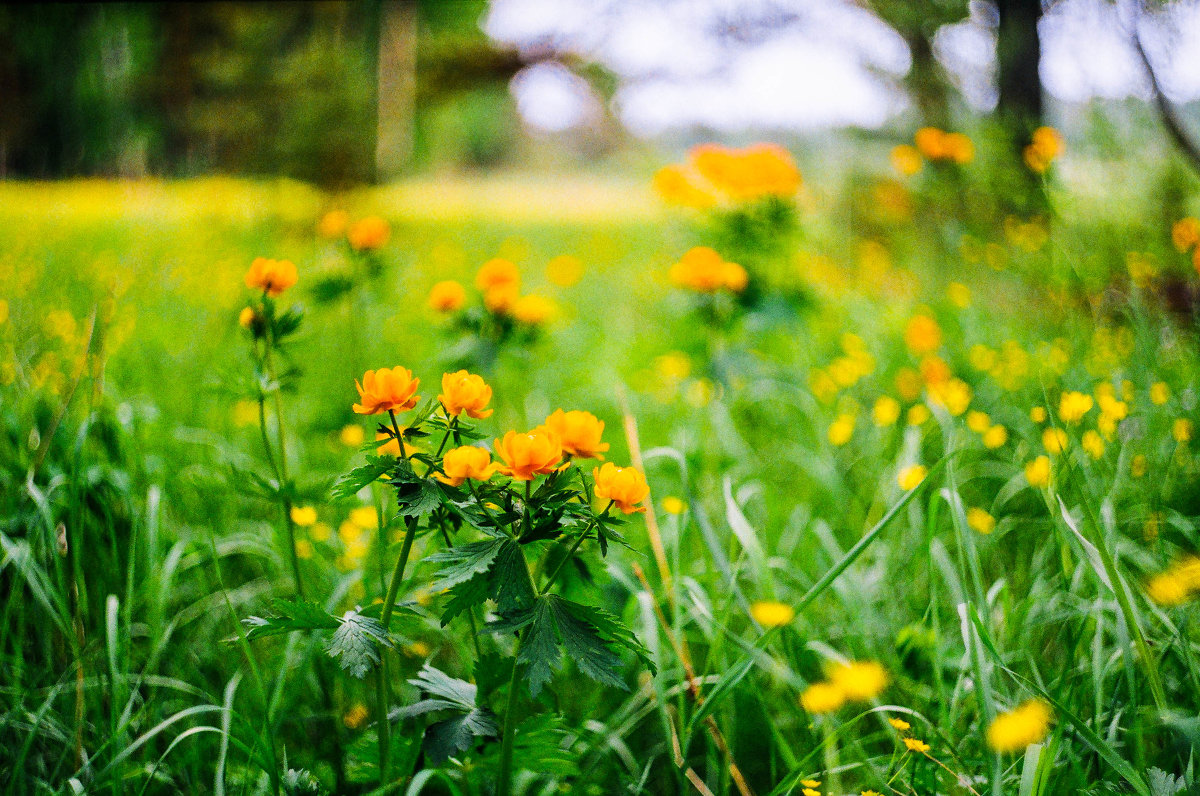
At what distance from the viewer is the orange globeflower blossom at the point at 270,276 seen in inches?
40.1

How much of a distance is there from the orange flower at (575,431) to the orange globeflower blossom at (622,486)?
0.12 feet

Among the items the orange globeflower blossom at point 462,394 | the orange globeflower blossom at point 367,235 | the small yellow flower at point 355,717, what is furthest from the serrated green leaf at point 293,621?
the orange globeflower blossom at point 367,235

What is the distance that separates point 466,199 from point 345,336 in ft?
19.0

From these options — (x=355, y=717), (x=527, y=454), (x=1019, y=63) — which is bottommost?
(x=355, y=717)

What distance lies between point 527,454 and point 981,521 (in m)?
1.07

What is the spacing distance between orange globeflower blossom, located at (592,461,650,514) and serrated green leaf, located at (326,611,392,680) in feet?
0.82

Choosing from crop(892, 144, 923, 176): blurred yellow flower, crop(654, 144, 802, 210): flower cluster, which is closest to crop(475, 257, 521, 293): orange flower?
crop(654, 144, 802, 210): flower cluster

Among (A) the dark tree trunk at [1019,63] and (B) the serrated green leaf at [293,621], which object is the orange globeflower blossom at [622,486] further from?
(A) the dark tree trunk at [1019,63]

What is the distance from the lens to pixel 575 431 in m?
0.69

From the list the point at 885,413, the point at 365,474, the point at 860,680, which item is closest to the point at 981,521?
the point at 885,413

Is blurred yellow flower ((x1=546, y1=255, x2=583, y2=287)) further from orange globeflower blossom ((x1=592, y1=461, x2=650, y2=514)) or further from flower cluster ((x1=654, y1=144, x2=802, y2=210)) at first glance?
orange globeflower blossom ((x1=592, y1=461, x2=650, y2=514))

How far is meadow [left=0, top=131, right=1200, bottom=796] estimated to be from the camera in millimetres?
732

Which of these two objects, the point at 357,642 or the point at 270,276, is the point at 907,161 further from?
the point at 357,642

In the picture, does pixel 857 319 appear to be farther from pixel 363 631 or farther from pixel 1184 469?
pixel 363 631
